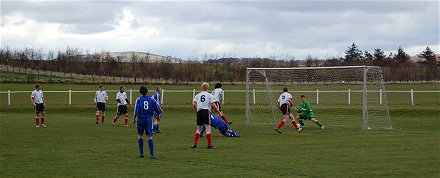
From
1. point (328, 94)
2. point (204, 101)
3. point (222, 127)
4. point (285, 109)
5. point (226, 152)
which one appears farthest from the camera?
point (328, 94)

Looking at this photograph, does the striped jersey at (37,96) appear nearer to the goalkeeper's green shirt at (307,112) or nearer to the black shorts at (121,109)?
the black shorts at (121,109)

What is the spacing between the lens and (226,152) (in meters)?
18.7

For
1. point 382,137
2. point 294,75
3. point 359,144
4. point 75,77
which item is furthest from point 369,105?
point 75,77

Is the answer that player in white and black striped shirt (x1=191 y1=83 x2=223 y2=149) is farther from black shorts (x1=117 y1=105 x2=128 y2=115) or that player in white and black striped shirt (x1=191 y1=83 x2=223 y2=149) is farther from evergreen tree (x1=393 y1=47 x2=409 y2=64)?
evergreen tree (x1=393 y1=47 x2=409 y2=64)

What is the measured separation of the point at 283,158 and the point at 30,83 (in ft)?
177

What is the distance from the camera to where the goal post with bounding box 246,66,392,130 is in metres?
31.6

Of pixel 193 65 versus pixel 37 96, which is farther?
pixel 193 65

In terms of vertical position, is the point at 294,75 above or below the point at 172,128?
above

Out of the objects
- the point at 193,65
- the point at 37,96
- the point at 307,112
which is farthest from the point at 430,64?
the point at 37,96

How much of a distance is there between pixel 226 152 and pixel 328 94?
25614 millimetres

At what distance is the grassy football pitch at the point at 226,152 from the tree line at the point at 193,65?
43.1 m

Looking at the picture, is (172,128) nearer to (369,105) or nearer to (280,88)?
(369,105)

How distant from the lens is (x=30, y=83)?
66.8m

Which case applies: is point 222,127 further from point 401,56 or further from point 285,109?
point 401,56
